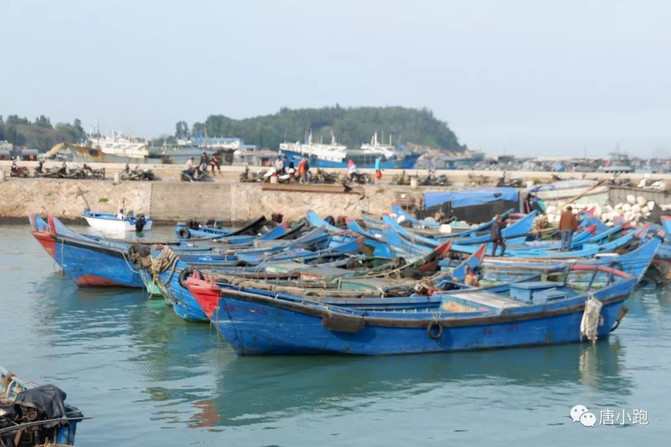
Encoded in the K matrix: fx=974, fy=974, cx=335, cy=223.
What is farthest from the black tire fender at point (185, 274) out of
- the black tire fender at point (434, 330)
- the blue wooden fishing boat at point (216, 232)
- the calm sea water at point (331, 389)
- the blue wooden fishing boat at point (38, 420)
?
the blue wooden fishing boat at point (216, 232)

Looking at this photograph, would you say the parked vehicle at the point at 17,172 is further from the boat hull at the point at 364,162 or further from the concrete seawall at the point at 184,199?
the boat hull at the point at 364,162

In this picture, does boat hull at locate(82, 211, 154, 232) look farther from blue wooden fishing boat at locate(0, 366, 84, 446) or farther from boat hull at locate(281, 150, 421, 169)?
boat hull at locate(281, 150, 421, 169)

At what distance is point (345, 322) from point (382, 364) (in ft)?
3.55

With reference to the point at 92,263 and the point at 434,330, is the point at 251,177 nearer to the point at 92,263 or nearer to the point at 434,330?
the point at 92,263

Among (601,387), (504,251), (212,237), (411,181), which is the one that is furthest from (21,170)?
(601,387)

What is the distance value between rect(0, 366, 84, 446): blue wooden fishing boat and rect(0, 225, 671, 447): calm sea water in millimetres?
2236

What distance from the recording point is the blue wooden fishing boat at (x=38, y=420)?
10328 mm

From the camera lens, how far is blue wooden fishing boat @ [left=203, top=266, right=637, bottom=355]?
655 inches

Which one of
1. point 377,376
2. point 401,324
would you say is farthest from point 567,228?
point 377,376

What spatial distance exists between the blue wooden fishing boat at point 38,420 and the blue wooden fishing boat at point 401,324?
6003 mm

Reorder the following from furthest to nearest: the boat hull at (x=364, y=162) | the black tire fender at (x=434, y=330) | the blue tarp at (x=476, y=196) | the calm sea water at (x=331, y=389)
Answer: the boat hull at (x=364, y=162) → the blue tarp at (x=476, y=196) → the black tire fender at (x=434, y=330) → the calm sea water at (x=331, y=389)

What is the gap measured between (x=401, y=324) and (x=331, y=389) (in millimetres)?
1955

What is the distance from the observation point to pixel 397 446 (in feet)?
43.6

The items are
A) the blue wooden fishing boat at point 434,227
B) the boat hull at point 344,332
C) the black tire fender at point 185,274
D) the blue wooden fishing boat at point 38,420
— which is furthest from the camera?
the blue wooden fishing boat at point 434,227
